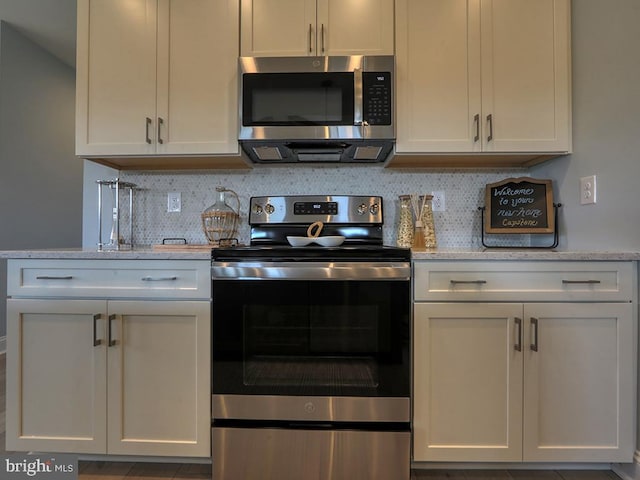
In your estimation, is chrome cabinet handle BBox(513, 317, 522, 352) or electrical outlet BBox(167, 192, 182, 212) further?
electrical outlet BBox(167, 192, 182, 212)

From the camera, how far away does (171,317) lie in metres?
1.34

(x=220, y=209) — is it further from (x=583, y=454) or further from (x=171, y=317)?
(x=583, y=454)

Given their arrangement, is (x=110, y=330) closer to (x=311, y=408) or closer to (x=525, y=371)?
(x=311, y=408)

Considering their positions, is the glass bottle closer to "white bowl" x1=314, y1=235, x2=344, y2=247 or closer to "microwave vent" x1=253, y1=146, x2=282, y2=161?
"microwave vent" x1=253, y1=146, x2=282, y2=161

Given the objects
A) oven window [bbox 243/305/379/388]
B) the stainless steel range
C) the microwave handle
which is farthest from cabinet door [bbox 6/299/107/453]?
the microwave handle

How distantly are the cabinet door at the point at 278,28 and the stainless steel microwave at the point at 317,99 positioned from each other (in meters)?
0.07

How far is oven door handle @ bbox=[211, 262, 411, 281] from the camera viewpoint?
1297 mm

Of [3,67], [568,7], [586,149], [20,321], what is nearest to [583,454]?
[586,149]

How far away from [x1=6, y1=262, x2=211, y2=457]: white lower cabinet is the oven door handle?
0.18 meters

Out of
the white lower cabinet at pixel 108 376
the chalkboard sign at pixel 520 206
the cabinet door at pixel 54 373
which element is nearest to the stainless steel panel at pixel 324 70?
the chalkboard sign at pixel 520 206

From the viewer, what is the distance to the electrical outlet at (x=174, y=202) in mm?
1914

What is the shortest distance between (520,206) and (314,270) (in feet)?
3.87

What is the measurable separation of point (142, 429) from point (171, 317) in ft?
1.49

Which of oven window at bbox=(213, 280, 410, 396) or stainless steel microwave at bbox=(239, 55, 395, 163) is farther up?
stainless steel microwave at bbox=(239, 55, 395, 163)
